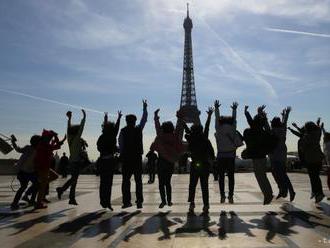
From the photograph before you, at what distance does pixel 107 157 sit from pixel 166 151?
3.66 feet

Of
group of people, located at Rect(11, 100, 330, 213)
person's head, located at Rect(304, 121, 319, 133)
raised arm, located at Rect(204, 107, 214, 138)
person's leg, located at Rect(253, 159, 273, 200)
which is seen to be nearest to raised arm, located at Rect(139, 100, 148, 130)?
group of people, located at Rect(11, 100, 330, 213)

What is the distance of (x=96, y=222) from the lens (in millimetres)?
8430

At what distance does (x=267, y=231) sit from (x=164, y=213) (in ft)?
8.93

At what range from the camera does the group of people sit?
9906 millimetres

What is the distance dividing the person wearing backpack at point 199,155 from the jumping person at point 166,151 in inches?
12.7

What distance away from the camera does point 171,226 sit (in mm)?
7785

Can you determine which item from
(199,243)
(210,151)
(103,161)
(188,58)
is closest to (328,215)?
(210,151)

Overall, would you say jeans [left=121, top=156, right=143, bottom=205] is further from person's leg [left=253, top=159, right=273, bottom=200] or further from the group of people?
person's leg [left=253, top=159, right=273, bottom=200]

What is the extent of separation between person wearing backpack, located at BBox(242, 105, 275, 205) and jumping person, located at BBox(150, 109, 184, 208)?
1.29m

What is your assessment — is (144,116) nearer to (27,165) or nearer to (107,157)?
(107,157)

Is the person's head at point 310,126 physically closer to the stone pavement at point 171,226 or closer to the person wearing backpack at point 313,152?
the person wearing backpack at point 313,152

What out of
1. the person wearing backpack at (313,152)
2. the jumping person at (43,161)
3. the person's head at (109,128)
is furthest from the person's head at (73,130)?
the person wearing backpack at (313,152)

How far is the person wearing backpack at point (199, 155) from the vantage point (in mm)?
9711

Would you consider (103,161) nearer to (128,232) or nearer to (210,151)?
(210,151)
